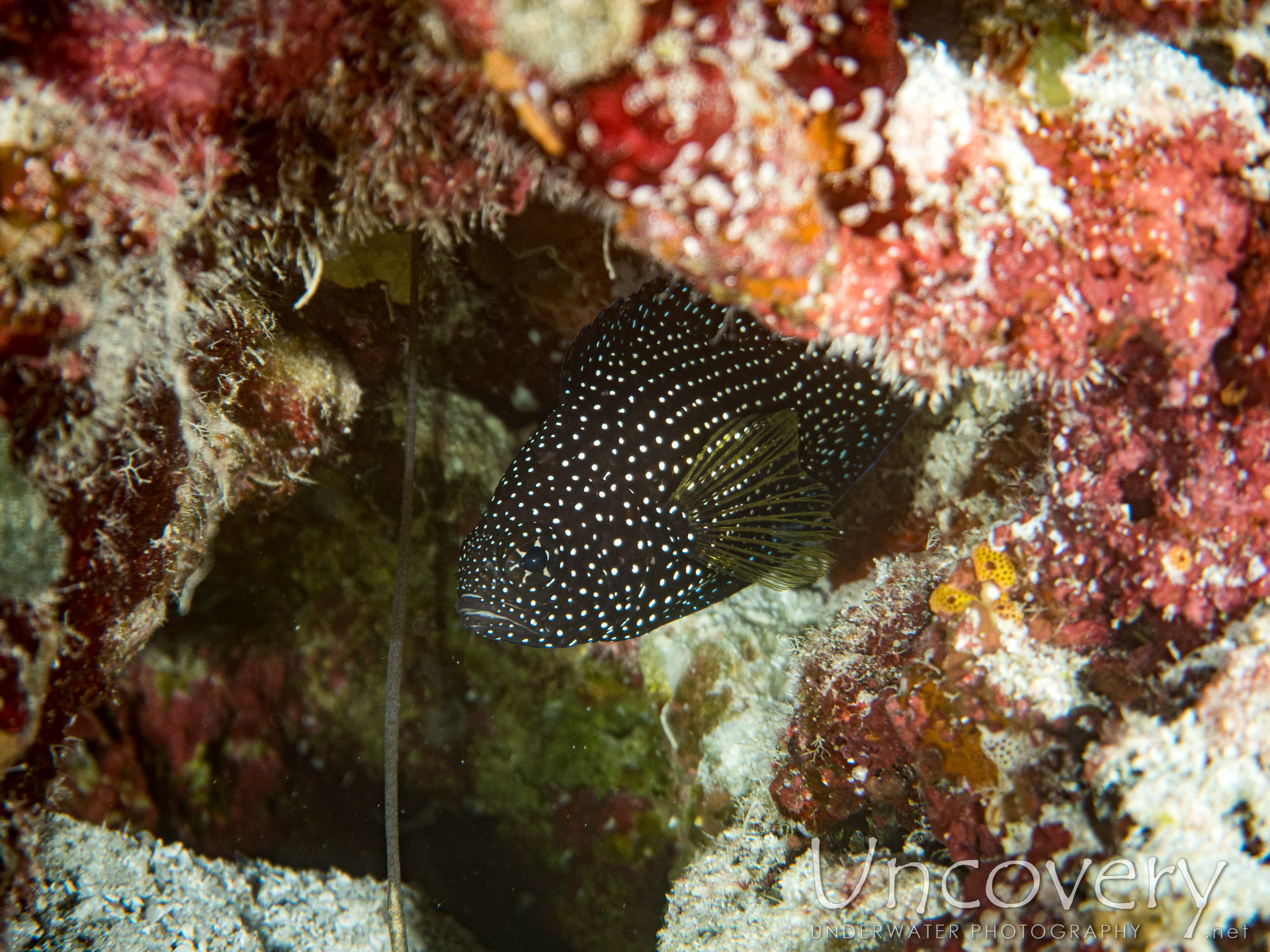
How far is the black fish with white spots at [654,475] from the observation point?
3.22 m

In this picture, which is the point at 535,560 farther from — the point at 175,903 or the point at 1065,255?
the point at 175,903

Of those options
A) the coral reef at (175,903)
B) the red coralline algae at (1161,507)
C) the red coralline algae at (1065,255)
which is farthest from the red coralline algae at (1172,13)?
the coral reef at (175,903)

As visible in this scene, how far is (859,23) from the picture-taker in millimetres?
1697

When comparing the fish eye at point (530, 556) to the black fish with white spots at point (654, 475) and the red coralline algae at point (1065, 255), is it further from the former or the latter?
the red coralline algae at point (1065, 255)

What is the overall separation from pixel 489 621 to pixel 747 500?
1.43 meters

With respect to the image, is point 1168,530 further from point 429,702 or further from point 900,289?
point 429,702

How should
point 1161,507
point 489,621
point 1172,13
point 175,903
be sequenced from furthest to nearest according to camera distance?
1. point 175,903
2. point 489,621
3. point 1161,507
4. point 1172,13

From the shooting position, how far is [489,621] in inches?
125

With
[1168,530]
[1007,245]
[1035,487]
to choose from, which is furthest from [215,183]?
[1168,530]

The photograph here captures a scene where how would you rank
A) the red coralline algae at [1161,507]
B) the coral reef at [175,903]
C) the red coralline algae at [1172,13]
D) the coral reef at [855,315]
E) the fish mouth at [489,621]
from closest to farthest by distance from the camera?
the coral reef at [855,315] → the red coralline algae at [1172,13] → the red coralline algae at [1161,507] → the coral reef at [175,903] → the fish mouth at [489,621]

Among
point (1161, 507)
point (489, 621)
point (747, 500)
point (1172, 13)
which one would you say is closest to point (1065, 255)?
point (1172, 13)

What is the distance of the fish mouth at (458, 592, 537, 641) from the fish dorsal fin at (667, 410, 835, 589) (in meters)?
0.95

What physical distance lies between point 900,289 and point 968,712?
156 cm

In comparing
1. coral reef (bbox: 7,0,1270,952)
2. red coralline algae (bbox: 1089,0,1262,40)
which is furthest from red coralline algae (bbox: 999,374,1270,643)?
red coralline algae (bbox: 1089,0,1262,40)
